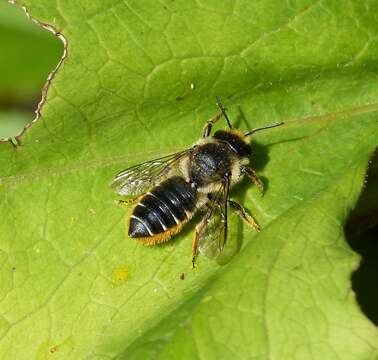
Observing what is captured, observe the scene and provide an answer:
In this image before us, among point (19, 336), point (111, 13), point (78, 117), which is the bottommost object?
point (19, 336)

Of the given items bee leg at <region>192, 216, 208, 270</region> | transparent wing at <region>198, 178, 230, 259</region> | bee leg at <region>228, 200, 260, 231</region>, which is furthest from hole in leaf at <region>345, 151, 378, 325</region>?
bee leg at <region>192, 216, 208, 270</region>

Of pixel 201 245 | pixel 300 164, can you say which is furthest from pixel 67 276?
pixel 300 164

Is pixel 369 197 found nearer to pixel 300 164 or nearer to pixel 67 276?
pixel 300 164

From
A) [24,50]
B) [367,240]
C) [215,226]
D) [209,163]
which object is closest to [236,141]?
[209,163]

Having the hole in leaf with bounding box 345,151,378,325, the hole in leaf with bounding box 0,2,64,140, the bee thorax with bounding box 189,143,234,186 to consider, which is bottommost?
the hole in leaf with bounding box 345,151,378,325

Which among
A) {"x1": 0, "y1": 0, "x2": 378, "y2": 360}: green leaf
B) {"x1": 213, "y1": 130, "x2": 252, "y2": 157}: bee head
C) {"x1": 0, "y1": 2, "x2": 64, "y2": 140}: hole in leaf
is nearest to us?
{"x1": 0, "y1": 0, "x2": 378, "y2": 360}: green leaf

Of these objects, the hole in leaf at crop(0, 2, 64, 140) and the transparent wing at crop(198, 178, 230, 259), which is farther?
the hole in leaf at crop(0, 2, 64, 140)

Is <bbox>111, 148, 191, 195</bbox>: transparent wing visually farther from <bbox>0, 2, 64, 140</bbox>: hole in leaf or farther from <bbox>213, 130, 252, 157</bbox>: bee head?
<bbox>0, 2, 64, 140</bbox>: hole in leaf
